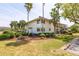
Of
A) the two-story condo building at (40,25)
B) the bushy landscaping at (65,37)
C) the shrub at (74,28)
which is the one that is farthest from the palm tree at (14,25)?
the shrub at (74,28)

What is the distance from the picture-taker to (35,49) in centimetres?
371

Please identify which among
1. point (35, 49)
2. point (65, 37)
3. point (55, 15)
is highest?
point (55, 15)

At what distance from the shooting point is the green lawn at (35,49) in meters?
3.68

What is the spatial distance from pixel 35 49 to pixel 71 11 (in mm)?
1013

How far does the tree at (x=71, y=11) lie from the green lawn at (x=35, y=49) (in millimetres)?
511

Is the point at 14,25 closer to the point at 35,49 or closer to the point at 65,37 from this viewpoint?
the point at 35,49

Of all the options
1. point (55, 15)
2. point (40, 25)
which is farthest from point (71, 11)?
point (40, 25)

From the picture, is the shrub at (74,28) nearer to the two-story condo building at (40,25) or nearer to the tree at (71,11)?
the tree at (71,11)

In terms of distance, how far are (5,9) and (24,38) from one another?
0.65 m

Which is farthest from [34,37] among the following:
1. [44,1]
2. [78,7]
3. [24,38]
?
[78,7]

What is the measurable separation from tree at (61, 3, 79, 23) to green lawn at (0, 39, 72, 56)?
511 mm

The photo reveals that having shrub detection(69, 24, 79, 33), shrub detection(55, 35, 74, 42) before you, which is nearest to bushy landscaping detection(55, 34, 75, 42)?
shrub detection(55, 35, 74, 42)

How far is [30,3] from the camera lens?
373 cm

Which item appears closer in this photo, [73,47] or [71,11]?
[73,47]
